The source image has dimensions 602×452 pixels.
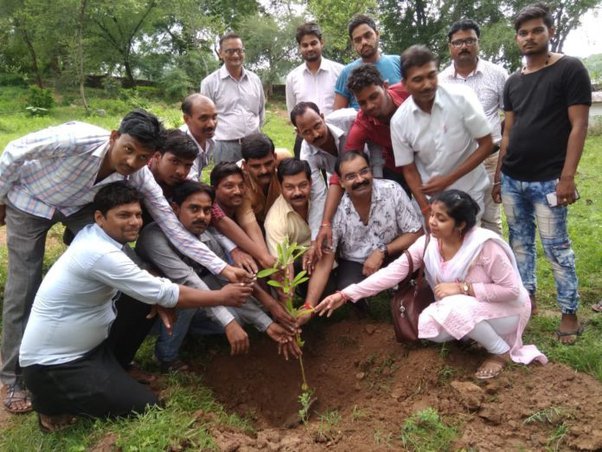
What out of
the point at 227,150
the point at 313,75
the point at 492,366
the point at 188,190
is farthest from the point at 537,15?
the point at 227,150

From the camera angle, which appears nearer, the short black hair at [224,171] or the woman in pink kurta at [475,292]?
the woman in pink kurta at [475,292]

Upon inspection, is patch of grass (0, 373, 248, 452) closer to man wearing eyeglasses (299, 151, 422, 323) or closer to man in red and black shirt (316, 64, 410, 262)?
man wearing eyeglasses (299, 151, 422, 323)

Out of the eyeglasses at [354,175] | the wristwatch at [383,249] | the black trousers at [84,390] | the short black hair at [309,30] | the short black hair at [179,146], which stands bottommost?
the black trousers at [84,390]

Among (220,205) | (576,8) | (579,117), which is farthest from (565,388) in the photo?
(576,8)

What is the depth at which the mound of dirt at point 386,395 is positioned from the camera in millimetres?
2561

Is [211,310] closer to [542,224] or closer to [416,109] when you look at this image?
[416,109]

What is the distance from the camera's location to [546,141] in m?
3.37

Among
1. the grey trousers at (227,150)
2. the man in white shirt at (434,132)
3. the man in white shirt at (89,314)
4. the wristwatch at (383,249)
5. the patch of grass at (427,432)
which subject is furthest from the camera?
the grey trousers at (227,150)

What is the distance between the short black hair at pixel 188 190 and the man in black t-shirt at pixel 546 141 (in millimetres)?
2161

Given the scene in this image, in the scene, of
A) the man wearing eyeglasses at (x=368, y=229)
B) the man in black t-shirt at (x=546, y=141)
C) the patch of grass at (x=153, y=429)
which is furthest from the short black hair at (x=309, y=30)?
the patch of grass at (x=153, y=429)

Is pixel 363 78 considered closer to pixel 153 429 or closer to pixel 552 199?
pixel 552 199

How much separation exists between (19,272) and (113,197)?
0.97 m

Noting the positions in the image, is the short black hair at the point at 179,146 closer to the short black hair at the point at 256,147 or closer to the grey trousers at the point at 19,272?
the short black hair at the point at 256,147

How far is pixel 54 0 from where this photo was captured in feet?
62.3
